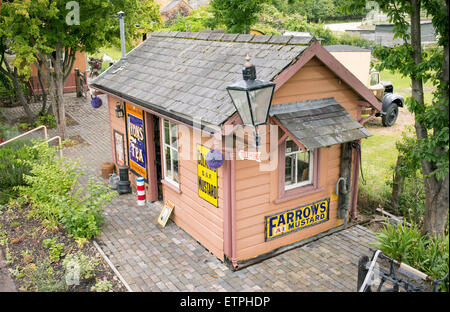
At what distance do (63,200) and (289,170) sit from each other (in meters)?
4.65

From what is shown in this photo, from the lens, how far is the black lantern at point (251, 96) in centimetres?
572

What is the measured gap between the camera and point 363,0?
6.84 m

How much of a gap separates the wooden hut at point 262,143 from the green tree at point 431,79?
1.18 m

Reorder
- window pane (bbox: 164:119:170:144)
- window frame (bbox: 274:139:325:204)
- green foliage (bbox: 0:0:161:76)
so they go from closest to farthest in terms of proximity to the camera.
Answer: window frame (bbox: 274:139:325:204)
window pane (bbox: 164:119:170:144)
green foliage (bbox: 0:0:161:76)

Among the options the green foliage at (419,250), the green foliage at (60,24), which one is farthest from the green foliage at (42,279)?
the green foliage at (60,24)

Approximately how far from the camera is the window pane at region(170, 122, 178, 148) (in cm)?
903

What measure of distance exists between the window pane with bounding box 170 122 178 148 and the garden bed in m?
2.58

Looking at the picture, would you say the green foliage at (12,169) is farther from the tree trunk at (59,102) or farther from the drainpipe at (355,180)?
the drainpipe at (355,180)


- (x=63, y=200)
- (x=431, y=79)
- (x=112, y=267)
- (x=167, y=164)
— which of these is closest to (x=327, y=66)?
(x=431, y=79)

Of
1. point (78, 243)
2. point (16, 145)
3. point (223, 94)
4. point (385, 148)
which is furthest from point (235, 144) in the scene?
point (385, 148)

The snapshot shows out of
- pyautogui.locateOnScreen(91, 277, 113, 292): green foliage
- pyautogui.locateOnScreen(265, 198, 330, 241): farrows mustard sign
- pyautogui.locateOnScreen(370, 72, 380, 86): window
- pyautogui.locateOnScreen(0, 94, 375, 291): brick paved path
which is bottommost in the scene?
pyautogui.locateOnScreen(0, 94, 375, 291): brick paved path

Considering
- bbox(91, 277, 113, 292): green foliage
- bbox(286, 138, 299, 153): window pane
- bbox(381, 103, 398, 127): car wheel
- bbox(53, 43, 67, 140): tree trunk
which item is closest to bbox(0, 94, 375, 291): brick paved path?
bbox(91, 277, 113, 292): green foliage

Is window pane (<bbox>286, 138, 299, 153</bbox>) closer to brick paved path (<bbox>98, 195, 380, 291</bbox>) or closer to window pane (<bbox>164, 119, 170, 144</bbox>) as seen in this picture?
brick paved path (<bbox>98, 195, 380, 291</bbox>)

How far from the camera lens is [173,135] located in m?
9.15
